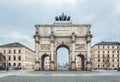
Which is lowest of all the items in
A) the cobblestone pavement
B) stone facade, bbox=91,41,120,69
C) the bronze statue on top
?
the cobblestone pavement

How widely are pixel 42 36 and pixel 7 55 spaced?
67171mm

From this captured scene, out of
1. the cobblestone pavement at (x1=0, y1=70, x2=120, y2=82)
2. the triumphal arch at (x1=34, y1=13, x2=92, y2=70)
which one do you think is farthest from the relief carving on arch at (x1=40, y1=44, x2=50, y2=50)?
the cobblestone pavement at (x1=0, y1=70, x2=120, y2=82)

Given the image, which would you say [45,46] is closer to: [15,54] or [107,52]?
[15,54]

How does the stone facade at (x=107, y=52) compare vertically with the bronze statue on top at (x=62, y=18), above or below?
below

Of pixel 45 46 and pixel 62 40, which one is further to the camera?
pixel 45 46

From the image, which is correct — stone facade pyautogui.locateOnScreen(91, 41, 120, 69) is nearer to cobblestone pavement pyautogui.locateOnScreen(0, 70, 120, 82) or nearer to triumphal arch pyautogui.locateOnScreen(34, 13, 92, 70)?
triumphal arch pyautogui.locateOnScreen(34, 13, 92, 70)

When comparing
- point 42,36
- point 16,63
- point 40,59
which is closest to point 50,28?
point 42,36

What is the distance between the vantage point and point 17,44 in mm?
155375
